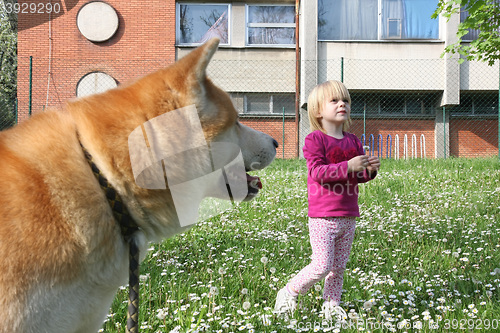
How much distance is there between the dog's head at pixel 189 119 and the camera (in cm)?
149

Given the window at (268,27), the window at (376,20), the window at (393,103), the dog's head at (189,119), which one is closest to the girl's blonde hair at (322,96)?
the dog's head at (189,119)

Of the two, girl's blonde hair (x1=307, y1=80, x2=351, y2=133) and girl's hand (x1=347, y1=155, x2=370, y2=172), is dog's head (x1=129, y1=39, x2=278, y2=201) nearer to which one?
girl's hand (x1=347, y1=155, x2=370, y2=172)

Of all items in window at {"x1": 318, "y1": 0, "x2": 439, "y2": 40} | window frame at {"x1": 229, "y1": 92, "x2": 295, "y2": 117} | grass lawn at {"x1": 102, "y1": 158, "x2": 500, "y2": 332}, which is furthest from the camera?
window frame at {"x1": 229, "y1": 92, "x2": 295, "y2": 117}

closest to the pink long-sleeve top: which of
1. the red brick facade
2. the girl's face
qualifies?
the girl's face

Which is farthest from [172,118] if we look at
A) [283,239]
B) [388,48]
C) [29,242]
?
[388,48]

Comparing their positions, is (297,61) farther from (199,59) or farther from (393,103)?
(199,59)

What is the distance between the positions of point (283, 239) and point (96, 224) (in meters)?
2.89

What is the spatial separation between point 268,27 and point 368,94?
473cm

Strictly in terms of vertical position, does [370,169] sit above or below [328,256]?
above

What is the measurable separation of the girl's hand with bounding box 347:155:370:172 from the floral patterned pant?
37 cm

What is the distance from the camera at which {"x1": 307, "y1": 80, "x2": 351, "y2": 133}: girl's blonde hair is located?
286 centimetres

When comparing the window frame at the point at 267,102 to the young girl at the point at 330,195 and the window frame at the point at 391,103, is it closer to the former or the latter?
the window frame at the point at 391,103

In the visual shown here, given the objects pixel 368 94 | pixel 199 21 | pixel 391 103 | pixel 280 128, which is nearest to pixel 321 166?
pixel 280 128

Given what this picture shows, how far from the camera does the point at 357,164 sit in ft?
8.47
